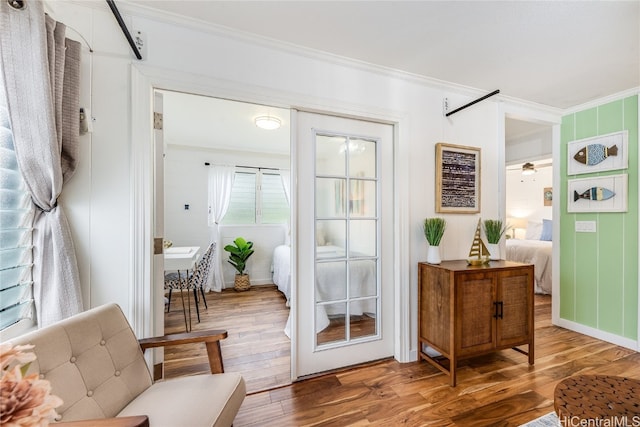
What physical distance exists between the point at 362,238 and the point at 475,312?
3.27 ft

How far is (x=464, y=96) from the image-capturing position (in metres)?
2.46

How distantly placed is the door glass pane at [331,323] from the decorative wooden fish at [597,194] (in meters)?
2.82

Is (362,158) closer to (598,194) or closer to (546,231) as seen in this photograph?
(598,194)

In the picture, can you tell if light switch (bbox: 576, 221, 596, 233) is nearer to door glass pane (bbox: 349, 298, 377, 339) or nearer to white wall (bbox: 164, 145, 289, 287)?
door glass pane (bbox: 349, 298, 377, 339)

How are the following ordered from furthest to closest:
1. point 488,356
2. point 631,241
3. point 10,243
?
point 631,241 < point 488,356 < point 10,243

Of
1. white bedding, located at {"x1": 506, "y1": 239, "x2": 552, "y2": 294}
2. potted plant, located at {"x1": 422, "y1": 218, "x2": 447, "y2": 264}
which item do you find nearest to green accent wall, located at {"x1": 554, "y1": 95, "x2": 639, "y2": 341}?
white bedding, located at {"x1": 506, "y1": 239, "x2": 552, "y2": 294}

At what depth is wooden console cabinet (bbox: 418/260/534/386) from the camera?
75.7 inches

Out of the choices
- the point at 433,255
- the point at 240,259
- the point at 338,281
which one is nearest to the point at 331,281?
the point at 338,281

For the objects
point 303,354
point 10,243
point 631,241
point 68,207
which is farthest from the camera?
point 631,241

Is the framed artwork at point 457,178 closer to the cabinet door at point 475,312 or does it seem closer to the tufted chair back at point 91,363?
the cabinet door at point 475,312

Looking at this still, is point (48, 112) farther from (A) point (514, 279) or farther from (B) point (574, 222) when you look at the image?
(B) point (574, 222)

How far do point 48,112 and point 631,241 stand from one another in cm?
443

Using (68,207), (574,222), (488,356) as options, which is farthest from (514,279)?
(68,207)

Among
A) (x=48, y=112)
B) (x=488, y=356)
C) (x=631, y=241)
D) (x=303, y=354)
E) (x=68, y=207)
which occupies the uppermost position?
(x=48, y=112)
